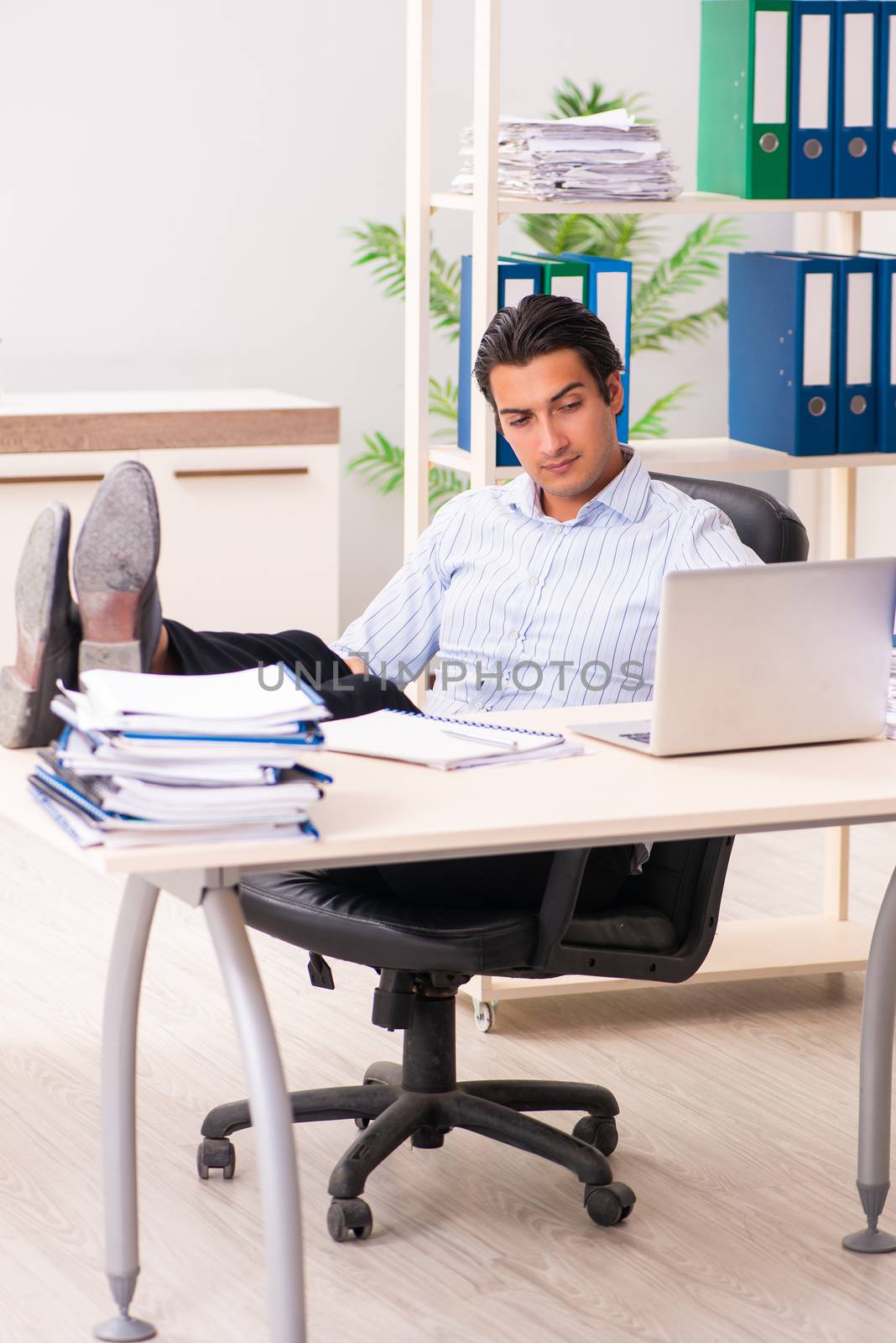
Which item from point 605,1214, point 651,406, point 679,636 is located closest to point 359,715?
point 679,636

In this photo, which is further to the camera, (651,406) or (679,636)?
(651,406)

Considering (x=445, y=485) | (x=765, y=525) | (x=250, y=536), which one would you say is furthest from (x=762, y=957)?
(x=445, y=485)

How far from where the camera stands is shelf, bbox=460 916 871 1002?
125 inches

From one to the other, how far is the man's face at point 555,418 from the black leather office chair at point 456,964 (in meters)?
0.35

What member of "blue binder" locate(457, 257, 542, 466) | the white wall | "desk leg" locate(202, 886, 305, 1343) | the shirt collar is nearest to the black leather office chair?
the shirt collar

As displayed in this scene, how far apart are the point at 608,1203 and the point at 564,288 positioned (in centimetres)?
154

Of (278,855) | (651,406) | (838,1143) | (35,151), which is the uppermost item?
(35,151)

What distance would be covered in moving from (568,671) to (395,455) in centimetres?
289

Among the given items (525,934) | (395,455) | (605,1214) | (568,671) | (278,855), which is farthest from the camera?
(395,455)

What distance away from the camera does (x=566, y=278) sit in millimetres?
3146

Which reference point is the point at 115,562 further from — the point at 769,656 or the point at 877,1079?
the point at 877,1079

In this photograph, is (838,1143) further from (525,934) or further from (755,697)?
(755,697)

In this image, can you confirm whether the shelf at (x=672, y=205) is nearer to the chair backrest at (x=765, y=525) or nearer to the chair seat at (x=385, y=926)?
the chair backrest at (x=765, y=525)

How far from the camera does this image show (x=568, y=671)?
2.68 meters
